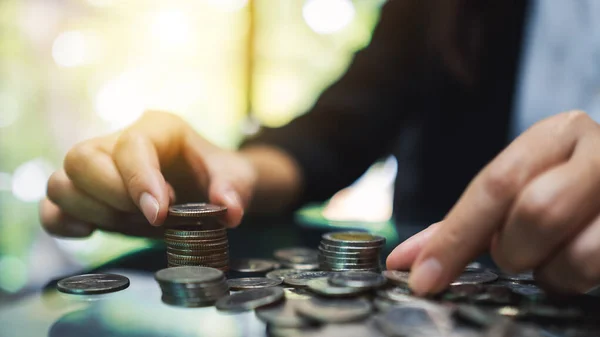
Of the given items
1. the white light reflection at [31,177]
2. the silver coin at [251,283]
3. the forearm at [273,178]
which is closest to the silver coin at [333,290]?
the silver coin at [251,283]

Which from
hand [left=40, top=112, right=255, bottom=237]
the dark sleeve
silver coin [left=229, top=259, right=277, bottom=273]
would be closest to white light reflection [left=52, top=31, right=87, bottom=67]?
the dark sleeve

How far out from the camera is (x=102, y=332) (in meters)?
0.66

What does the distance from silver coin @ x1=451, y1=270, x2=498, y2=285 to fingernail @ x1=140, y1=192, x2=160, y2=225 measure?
540 mm

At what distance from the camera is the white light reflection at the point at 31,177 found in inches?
150

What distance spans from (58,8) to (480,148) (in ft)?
12.1

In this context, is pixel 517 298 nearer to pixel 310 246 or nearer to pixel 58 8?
pixel 310 246

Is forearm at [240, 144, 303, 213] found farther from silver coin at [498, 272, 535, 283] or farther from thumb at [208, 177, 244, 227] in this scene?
silver coin at [498, 272, 535, 283]

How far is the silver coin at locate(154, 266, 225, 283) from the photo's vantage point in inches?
29.6

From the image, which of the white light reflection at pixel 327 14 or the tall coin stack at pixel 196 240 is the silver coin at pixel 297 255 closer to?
the tall coin stack at pixel 196 240

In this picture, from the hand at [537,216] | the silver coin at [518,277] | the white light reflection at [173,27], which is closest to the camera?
the hand at [537,216]

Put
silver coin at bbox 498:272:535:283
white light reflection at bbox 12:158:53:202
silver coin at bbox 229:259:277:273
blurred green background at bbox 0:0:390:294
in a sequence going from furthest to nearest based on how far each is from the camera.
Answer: blurred green background at bbox 0:0:390:294, white light reflection at bbox 12:158:53:202, silver coin at bbox 229:259:277:273, silver coin at bbox 498:272:535:283

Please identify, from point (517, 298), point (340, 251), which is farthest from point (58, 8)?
point (517, 298)

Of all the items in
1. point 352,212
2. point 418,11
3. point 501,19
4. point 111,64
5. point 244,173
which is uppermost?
point 111,64

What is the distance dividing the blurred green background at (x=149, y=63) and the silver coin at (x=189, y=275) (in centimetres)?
332
